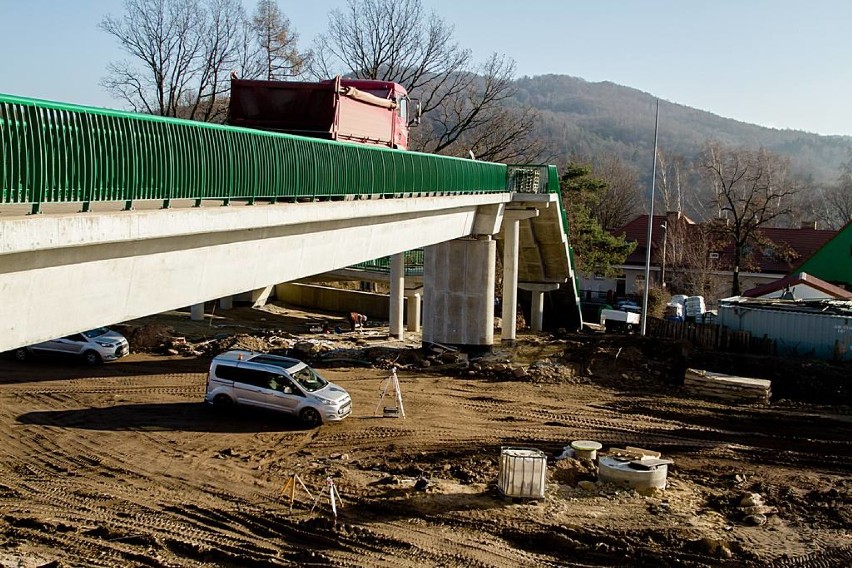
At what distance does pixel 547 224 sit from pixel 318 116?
51.4ft

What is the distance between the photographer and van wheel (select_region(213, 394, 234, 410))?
1947cm

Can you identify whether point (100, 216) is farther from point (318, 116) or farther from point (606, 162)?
point (606, 162)

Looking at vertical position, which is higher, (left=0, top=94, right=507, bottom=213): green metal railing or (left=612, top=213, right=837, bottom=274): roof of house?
(left=0, top=94, right=507, bottom=213): green metal railing

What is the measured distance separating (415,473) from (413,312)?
20652 mm

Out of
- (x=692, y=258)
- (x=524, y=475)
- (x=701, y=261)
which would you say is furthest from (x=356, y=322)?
(x=701, y=261)

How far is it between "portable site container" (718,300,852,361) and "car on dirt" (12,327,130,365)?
20.3 metres

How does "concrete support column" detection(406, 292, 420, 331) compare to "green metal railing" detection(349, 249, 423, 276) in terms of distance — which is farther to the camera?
"concrete support column" detection(406, 292, 420, 331)

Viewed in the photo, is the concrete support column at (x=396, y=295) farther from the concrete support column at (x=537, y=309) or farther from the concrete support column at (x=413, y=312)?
the concrete support column at (x=537, y=309)

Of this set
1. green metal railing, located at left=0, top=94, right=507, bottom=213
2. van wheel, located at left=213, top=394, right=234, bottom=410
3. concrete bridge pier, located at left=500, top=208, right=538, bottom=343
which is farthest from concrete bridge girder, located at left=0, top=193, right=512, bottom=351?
concrete bridge pier, located at left=500, top=208, right=538, bottom=343

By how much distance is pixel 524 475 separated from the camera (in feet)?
47.0

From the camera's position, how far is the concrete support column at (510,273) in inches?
1227

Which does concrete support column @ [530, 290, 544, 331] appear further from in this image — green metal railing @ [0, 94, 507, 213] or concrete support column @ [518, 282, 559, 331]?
green metal railing @ [0, 94, 507, 213]

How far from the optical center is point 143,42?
147 feet

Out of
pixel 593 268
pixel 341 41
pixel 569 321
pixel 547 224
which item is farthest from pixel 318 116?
pixel 341 41
